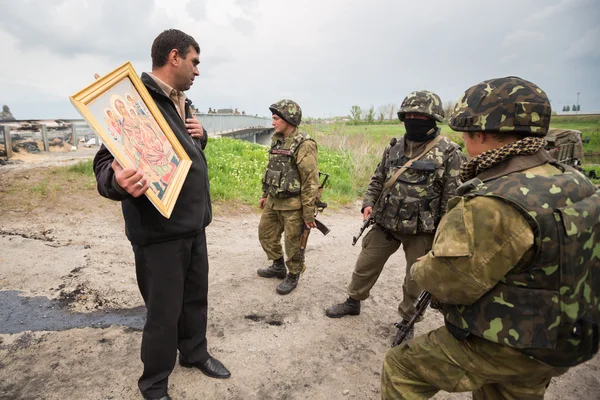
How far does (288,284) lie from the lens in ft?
12.7

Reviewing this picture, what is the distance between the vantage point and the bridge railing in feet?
52.3

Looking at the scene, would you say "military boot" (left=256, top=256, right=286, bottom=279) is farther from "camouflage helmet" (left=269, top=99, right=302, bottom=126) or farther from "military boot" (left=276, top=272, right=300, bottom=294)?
"camouflage helmet" (left=269, top=99, right=302, bottom=126)

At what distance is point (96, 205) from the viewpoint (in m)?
5.89

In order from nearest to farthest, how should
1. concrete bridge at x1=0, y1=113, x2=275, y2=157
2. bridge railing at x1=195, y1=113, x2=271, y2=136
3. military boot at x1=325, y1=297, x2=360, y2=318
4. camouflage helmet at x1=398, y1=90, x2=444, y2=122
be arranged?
camouflage helmet at x1=398, y1=90, x2=444, y2=122
military boot at x1=325, y1=297, x2=360, y2=318
concrete bridge at x1=0, y1=113, x2=275, y2=157
bridge railing at x1=195, y1=113, x2=271, y2=136

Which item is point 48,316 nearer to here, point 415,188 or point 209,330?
point 209,330

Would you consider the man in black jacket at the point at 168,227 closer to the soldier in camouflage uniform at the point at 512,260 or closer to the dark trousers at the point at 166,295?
the dark trousers at the point at 166,295

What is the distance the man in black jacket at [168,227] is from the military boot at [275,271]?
1869 millimetres

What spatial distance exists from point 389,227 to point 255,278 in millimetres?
1925

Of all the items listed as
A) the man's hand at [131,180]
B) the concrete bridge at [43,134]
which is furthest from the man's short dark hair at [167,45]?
the concrete bridge at [43,134]

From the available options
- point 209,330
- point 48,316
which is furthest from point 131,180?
point 48,316

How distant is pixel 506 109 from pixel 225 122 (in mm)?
19067

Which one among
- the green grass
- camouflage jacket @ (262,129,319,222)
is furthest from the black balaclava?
the green grass

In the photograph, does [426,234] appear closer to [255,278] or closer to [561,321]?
[561,321]

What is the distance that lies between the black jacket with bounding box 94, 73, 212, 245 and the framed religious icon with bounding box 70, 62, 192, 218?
0.43 feet
